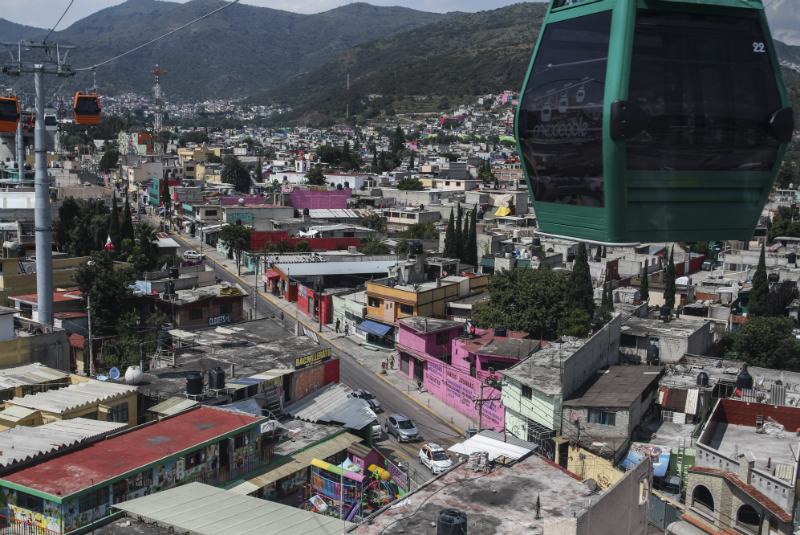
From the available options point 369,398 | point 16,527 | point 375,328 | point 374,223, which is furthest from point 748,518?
point 374,223

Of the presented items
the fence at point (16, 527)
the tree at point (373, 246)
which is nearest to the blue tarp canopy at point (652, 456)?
the fence at point (16, 527)

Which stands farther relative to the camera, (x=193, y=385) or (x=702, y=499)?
(x=193, y=385)

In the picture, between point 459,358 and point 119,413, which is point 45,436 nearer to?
point 119,413

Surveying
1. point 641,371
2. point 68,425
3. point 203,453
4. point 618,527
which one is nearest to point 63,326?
point 68,425

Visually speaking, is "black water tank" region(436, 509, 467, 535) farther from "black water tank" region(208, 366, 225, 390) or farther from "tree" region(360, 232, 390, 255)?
"tree" region(360, 232, 390, 255)

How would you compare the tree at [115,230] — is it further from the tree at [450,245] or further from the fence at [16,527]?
the fence at [16,527]

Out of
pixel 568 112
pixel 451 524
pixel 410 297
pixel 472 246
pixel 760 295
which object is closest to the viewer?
pixel 568 112

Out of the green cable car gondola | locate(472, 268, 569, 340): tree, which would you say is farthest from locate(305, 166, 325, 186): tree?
the green cable car gondola
